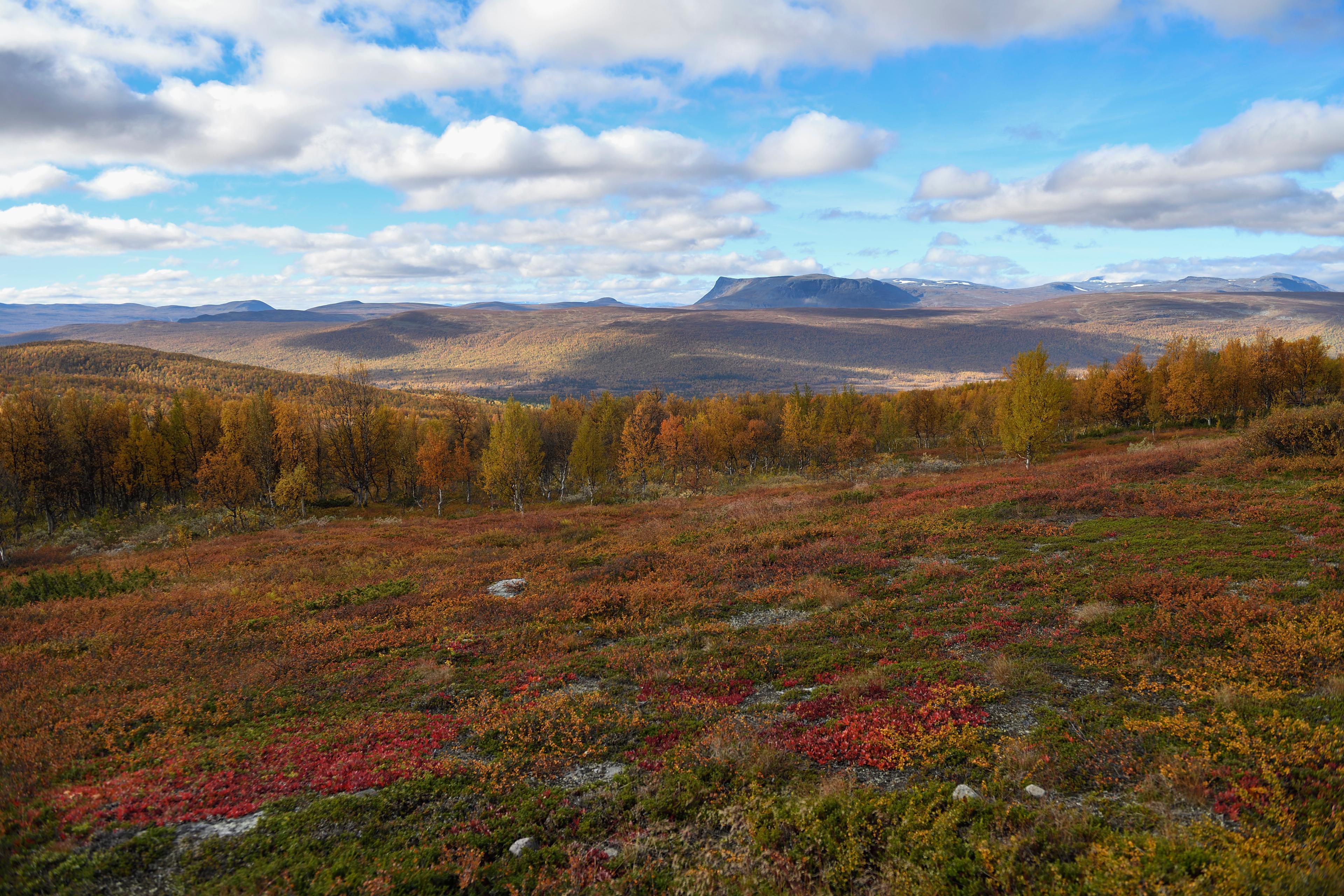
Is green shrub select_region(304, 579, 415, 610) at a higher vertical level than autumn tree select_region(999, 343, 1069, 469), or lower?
lower

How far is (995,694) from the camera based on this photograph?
38.6ft

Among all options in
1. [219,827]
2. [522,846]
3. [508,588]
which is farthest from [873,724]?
[508,588]

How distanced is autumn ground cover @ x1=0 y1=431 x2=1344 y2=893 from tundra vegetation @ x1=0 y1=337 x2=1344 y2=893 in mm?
71

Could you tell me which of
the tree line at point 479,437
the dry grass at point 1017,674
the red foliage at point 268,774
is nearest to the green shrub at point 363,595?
the red foliage at point 268,774

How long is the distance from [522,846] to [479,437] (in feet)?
297

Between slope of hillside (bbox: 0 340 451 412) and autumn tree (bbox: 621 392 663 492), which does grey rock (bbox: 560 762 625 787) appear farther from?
slope of hillside (bbox: 0 340 451 412)

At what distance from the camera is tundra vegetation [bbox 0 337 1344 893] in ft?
26.1

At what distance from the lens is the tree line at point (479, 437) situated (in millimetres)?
59781

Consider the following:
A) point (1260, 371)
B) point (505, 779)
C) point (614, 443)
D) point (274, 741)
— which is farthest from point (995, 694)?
point (1260, 371)

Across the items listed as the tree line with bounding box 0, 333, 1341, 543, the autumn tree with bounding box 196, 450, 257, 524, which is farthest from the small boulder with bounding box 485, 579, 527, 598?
the autumn tree with bounding box 196, 450, 257, 524

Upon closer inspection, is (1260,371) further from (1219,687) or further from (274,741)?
(274,741)

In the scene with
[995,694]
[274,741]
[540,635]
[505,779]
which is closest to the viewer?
[505,779]

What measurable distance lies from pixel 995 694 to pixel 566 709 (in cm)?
907

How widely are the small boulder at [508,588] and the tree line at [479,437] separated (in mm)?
40691
